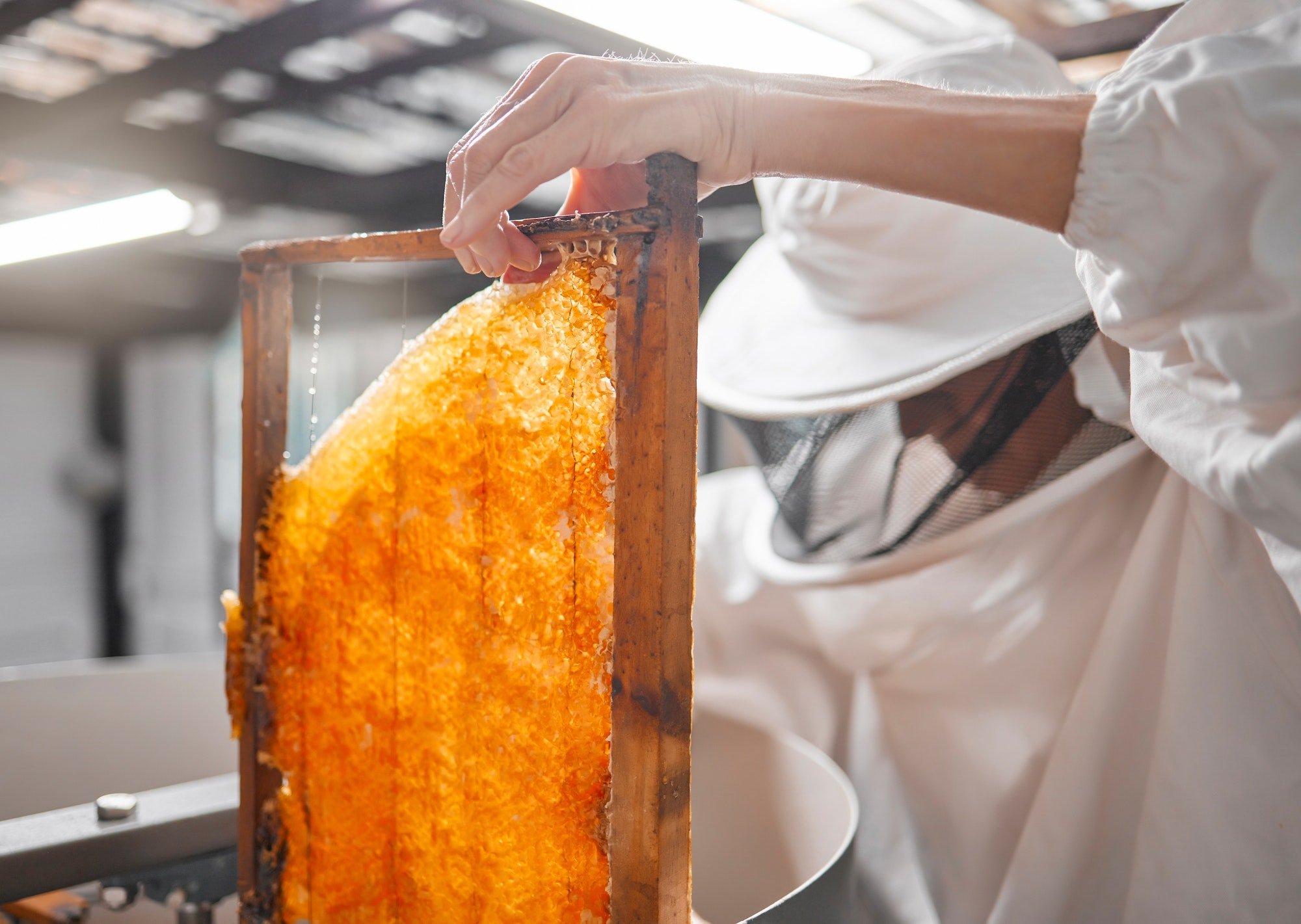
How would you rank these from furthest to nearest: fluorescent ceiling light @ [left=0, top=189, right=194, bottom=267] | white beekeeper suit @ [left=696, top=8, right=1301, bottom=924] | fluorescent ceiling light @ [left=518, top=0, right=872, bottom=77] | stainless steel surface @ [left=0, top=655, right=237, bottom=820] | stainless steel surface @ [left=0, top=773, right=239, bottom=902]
A: fluorescent ceiling light @ [left=0, top=189, right=194, bottom=267], fluorescent ceiling light @ [left=518, top=0, right=872, bottom=77], stainless steel surface @ [left=0, top=655, right=237, bottom=820], stainless steel surface @ [left=0, top=773, right=239, bottom=902], white beekeeper suit @ [left=696, top=8, right=1301, bottom=924]

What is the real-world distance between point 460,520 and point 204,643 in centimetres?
669

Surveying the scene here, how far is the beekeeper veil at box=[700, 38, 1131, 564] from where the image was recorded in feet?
3.28

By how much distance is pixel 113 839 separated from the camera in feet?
3.32

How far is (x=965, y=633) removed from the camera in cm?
124

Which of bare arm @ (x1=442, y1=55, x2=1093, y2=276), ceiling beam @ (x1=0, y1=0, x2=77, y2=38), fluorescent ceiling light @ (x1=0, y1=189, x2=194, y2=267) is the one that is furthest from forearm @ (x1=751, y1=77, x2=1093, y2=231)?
fluorescent ceiling light @ (x1=0, y1=189, x2=194, y2=267)

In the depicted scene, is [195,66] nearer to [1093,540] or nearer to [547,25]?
[547,25]

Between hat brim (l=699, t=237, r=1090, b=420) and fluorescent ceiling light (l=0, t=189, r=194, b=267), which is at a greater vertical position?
fluorescent ceiling light (l=0, t=189, r=194, b=267)

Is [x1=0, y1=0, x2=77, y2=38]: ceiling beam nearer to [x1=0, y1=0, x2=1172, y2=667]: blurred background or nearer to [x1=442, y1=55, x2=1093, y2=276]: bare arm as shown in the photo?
[x1=0, y1=0, x2=1172, y2=667]: blurred background

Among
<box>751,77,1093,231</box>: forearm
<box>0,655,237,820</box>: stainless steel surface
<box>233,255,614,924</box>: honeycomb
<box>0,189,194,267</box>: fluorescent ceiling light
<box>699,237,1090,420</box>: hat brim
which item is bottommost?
<box>0,655,237,820</box>: stainless steel surface

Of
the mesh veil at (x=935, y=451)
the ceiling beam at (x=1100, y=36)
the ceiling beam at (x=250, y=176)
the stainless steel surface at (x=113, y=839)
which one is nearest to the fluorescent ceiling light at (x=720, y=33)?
the ceiling beam at (x=1100, y=36)

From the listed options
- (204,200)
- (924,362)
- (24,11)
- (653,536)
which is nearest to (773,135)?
(653,536)

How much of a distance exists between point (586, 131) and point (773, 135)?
143 mm

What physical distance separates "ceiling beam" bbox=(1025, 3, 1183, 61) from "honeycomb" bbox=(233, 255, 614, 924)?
1.18 metres

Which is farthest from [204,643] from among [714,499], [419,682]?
[419,682]
